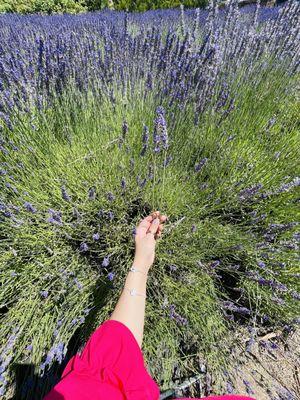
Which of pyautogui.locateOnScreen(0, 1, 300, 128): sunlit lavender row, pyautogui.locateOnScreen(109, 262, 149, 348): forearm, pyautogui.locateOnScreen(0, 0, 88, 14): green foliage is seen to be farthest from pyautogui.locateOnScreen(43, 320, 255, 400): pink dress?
pyautogui.locateOnScreen(0, 0, 88, 14): green foliage

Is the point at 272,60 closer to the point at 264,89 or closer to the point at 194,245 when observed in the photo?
the point at 264,89

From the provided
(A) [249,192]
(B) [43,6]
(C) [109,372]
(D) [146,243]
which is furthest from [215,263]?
(B) [43,6]

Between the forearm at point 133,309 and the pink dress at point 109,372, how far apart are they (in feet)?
0.09

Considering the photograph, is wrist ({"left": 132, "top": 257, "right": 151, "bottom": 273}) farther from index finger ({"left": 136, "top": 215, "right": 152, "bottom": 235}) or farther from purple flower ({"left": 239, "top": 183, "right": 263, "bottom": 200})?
purple flower ({"left": 239, "top": 183, "right": 263, "bottom": 200})

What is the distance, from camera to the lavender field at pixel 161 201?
162 cm

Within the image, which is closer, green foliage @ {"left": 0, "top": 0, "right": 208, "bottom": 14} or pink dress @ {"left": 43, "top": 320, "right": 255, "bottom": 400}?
pink dress @ {"left": 43, "top": 320, "right": 255, "bottom": 400}

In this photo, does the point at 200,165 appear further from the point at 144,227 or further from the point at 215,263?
the point at 144,227

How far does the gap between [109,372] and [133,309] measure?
0.22 meters

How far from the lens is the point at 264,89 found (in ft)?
7.90

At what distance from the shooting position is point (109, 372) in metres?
0.99

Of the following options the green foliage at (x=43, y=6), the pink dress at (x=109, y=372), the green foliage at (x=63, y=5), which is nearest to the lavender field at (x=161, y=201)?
the pink dress at (x=109, y=372)

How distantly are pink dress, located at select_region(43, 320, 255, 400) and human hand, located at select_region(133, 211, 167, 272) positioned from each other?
0.25 metres

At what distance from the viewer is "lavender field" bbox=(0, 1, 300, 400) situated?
5.32ft

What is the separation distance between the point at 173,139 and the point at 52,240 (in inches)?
40.2
